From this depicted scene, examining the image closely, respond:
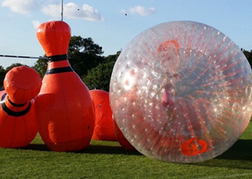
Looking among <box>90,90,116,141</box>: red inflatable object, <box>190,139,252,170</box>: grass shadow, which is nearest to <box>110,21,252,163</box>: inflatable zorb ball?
<box>190,139,252,170</box>: grass shadow

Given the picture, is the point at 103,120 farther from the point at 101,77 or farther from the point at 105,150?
the point at 101,77

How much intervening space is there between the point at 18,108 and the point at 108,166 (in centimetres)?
195

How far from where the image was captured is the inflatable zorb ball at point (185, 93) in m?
4.16

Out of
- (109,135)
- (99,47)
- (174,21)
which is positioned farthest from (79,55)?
(174,21)

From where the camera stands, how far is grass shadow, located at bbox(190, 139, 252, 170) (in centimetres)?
518

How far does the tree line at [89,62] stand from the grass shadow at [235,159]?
24.4m

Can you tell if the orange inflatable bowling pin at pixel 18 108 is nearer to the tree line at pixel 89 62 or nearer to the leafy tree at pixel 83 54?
the tree line at pixel 89 62

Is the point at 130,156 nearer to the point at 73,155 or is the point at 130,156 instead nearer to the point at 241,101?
the point at 73,155

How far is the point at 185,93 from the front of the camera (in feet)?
13.6

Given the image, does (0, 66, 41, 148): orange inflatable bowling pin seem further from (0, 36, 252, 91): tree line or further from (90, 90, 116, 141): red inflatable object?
(0, 36, 252, 91): tree line

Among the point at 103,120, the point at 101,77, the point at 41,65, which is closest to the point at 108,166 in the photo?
the point at 103,120

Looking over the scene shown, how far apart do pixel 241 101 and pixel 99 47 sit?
37.4 metres

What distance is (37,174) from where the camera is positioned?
4.64m

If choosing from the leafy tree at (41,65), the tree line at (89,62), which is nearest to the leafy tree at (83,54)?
the tree line at (89,62)
